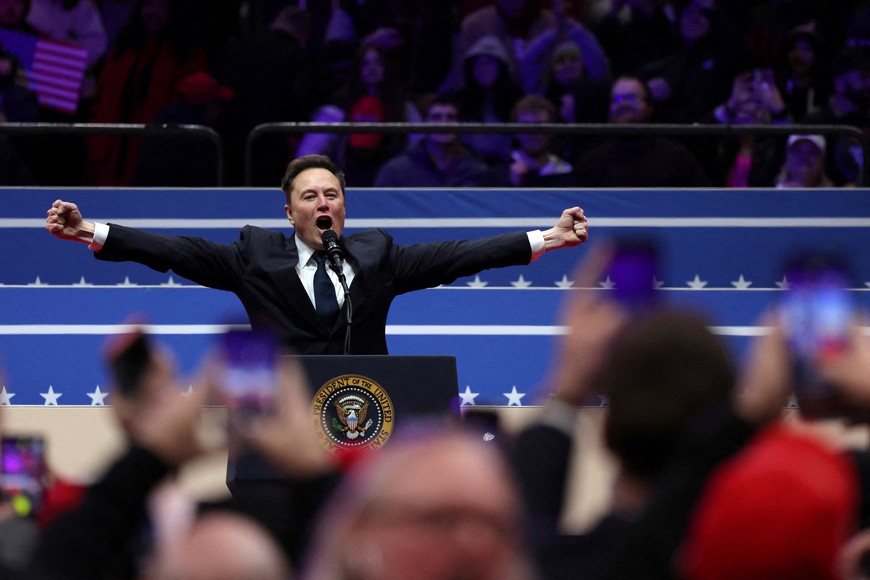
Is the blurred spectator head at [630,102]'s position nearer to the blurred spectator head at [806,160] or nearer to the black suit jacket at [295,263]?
the blurred spectator head at [806,160]

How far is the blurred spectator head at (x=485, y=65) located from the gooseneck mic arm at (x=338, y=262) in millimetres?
2746

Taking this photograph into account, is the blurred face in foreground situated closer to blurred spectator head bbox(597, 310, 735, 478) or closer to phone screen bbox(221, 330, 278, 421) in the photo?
phone screen bbox(221, 330, 278, 421)

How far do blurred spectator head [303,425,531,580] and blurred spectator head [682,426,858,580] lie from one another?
0.23m

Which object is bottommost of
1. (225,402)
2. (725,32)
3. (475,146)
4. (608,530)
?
(608,530)

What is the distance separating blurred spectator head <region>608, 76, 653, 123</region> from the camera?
6.39 m

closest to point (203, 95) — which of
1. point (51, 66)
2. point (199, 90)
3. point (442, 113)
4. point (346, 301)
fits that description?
point (199, 90)

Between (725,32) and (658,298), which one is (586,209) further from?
(658,298)

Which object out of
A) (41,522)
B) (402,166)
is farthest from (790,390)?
(402,166)

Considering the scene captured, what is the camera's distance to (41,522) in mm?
1657

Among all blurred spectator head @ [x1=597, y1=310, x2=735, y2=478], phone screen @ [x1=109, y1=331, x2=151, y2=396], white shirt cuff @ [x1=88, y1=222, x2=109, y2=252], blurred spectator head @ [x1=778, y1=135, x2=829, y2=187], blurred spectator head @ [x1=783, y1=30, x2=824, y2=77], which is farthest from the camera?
blurred spectator head @ [x1=783, y1=30, x2=824, y2=77]

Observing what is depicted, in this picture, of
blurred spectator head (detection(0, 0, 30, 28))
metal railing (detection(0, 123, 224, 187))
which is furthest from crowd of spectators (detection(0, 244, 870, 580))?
blurred spectator head (detection(0, 0, 30, 28))

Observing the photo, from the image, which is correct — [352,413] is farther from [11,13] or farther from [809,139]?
[11,13]

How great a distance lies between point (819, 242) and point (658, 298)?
14.1ft

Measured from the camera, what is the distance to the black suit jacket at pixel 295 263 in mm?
4199
